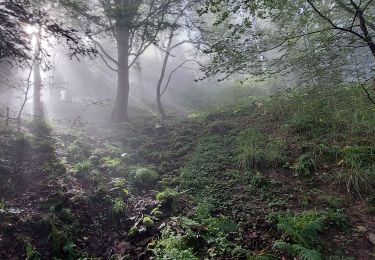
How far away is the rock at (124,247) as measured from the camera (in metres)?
5.62

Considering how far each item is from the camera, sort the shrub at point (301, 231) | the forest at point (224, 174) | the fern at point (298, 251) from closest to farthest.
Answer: the fern at point (298, 251)
the shrub at point (301, 231)
the forest at point (224, 174)

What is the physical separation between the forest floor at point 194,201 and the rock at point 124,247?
0.02m

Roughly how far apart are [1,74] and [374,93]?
2047 cm

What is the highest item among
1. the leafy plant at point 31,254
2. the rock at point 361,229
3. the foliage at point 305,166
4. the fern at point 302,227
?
the foliage at point 305,166

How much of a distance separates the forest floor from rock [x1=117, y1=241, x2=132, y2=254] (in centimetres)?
2

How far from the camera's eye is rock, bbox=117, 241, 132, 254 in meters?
5.62

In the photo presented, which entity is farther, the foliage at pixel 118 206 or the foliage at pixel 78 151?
the foliage at pixel 78 151

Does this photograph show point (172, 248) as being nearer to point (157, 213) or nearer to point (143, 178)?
point (157, 213)

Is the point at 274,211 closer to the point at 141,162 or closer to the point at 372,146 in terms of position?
the point at 372,146

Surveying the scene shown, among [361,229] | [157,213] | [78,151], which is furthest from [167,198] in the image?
[78,151]

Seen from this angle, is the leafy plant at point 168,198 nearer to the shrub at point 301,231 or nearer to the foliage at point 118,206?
the foliage at point 118,206

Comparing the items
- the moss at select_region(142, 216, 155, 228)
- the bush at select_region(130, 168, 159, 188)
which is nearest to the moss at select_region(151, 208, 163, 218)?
the moss at select_region(142, 216, 155, 228)

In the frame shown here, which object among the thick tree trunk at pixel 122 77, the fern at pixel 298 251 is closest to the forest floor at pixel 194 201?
the fern at pixel 298 251

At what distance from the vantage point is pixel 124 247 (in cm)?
571
